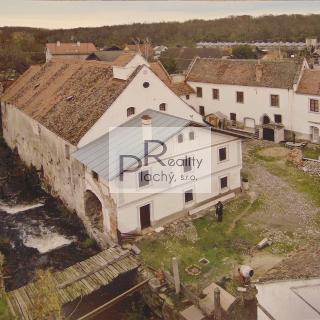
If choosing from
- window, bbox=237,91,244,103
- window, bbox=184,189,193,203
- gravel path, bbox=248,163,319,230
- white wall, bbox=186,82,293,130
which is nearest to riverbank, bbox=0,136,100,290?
window, bbox=184,189,193,203

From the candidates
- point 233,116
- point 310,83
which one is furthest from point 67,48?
point 310,83

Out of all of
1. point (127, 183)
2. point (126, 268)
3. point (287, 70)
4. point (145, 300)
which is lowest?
point (145, 300)

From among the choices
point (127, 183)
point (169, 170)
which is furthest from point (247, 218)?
point (127, 183)

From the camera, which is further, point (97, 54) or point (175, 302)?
point (97, 54)

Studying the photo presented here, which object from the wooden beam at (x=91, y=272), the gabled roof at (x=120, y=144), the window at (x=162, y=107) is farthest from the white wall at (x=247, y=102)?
the wooden beam at (x=91, y=272)

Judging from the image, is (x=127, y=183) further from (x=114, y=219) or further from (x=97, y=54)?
(x=97, y=54)

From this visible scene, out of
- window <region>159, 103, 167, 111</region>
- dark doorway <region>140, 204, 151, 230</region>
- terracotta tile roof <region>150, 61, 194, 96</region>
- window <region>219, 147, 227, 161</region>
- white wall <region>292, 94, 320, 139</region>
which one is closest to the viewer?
dark doorway <region>140, 204, 151, 230</region>

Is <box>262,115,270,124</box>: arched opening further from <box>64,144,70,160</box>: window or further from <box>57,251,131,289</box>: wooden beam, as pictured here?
<box>57,251,131,289</box>: wooden beam
